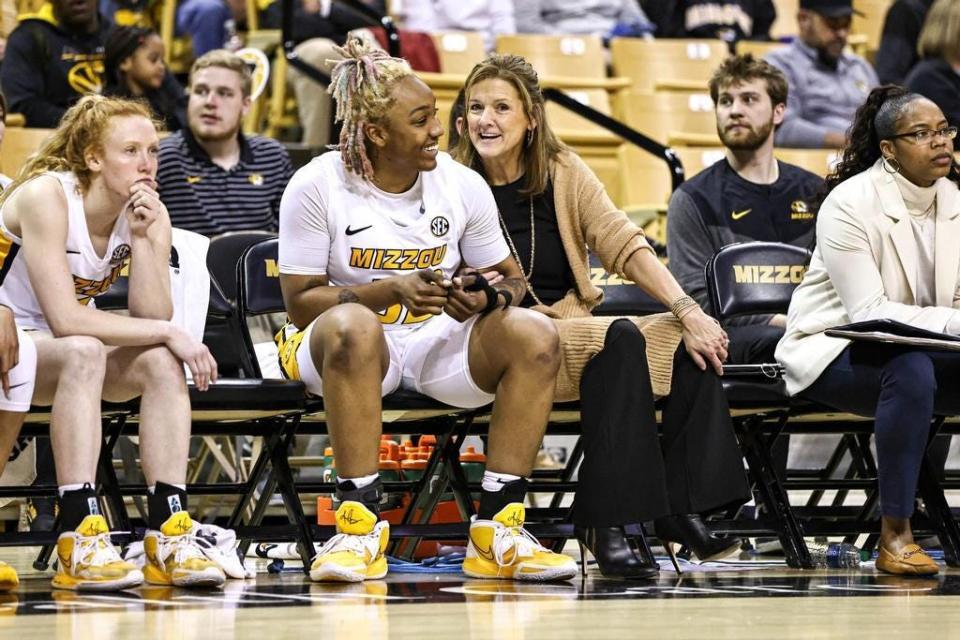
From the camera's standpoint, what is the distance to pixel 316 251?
12.9ft

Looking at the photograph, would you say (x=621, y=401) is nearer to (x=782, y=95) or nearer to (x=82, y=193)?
(x=82, y=193)

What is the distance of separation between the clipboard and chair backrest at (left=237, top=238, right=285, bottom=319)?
5.67 feet

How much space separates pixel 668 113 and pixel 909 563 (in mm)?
5263

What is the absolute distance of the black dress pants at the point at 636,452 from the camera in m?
3.83

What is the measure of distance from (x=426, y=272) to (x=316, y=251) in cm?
36

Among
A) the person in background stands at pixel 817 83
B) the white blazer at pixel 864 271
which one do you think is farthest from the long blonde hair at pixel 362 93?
the person in background stands at pixel 817 83

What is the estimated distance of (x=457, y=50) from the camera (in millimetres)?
8781

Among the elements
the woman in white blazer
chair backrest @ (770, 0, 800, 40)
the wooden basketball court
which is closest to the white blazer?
the woman in white blazer

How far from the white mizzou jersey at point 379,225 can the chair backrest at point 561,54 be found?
500 centimetres

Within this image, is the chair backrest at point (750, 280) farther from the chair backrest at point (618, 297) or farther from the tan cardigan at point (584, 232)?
the tan cardigan at point (584, 232)

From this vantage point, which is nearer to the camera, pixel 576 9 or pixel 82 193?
pixel 82 193

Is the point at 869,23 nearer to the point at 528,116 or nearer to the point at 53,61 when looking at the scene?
the point at 53,61

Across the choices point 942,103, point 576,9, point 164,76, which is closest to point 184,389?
point 164,76

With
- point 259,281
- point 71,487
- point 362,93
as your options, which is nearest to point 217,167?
point 259,281
